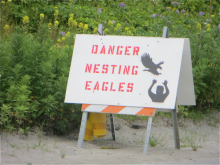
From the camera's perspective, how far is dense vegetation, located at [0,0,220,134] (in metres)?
4.18

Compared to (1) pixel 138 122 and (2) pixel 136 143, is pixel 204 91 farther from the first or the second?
(2) pixel 136 143

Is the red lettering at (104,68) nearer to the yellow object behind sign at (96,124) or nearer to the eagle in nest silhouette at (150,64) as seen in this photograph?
the eagle in nest silhouette at (150,64)

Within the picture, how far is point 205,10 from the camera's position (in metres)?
11.4

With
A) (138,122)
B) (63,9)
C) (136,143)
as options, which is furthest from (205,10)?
(136,143)

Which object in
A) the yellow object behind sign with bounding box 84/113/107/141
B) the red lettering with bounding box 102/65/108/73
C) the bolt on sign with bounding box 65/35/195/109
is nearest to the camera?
the bolt on sign with bounding box 65/35/195/109

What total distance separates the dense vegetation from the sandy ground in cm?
29

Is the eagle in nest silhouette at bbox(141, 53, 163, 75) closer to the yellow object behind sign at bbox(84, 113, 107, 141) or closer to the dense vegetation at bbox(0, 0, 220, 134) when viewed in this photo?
the yellow object behind sign at bbox(84, 113, 107, 141)

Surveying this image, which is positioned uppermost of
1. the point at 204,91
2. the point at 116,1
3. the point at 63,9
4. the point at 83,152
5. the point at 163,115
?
the point at 116,1

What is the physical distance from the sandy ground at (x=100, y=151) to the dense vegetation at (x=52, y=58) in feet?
0.94

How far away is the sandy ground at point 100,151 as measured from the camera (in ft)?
10.4

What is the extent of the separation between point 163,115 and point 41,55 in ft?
9.15

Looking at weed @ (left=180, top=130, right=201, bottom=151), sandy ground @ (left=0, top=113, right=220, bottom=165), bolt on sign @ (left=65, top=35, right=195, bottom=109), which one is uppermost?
bolt on sign @ (left=65, top=35, right=195, bottom=109)

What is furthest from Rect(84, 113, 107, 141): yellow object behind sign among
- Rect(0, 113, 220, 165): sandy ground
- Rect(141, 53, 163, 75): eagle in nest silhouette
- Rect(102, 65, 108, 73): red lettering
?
Rect(141, 53, 163, 75): eagle in nest silhouette

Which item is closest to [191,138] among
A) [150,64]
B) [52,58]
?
[150,64]
